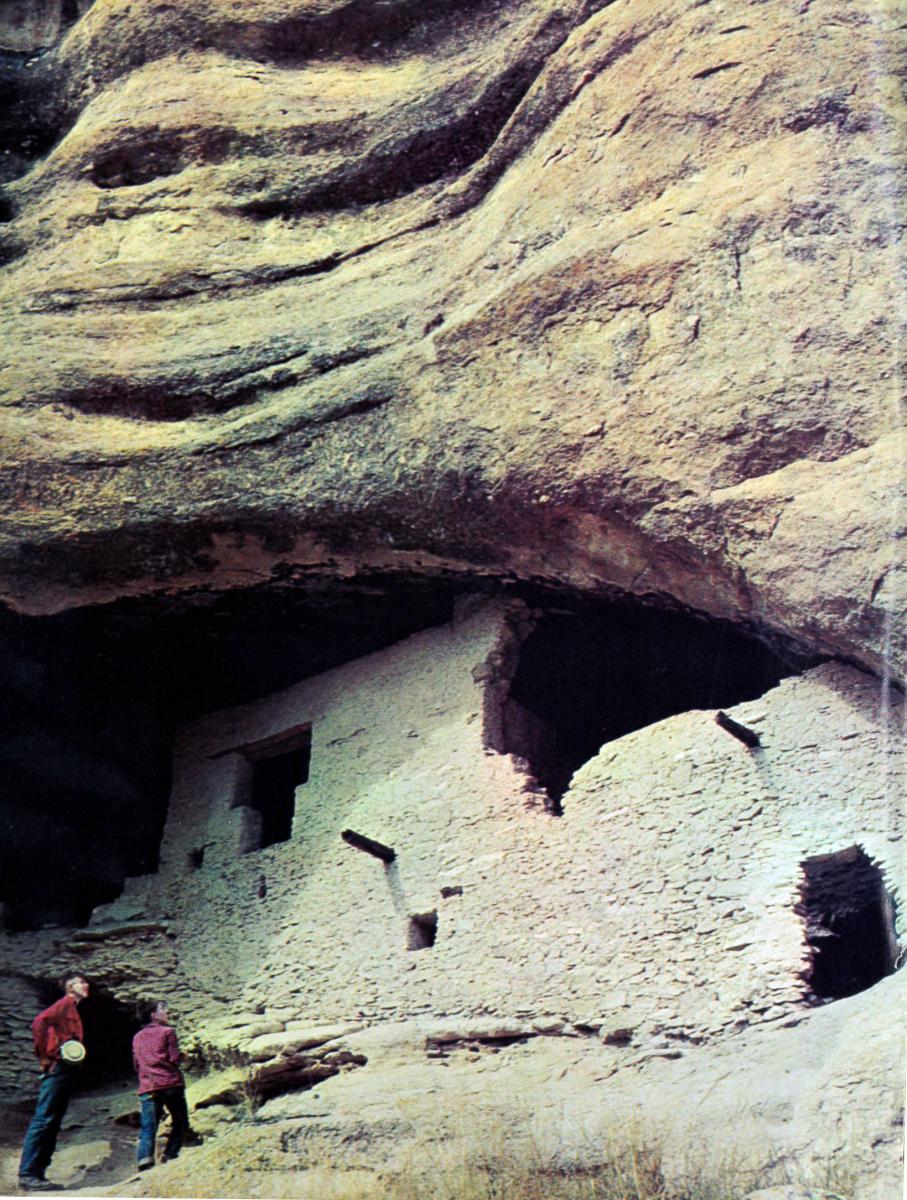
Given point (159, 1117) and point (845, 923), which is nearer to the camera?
point (845, 923)

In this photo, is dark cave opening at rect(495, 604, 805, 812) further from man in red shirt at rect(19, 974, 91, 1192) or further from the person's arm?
man in red shirt at rect(19, 974, 91, 1192)

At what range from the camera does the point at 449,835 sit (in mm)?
7074

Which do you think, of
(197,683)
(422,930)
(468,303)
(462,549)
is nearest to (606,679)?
(462,549)

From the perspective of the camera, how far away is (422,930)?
696 cm

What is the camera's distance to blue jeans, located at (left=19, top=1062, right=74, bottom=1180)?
6.20 m

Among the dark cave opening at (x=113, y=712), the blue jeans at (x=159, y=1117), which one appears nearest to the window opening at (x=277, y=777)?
the dark cave opening at (x=113, y=712)

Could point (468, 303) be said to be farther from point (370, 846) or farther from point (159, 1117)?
point (159, 1117)

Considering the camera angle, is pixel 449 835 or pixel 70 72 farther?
pixel 70 72

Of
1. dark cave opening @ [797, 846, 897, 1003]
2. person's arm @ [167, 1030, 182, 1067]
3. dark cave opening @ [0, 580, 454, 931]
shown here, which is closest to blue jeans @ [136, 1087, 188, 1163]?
person's arm @ [167, 1030, 182, 1067]

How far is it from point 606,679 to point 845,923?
218cm

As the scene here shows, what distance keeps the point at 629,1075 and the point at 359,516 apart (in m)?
2.81

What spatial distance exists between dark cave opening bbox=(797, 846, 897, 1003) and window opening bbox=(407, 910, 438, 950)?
1726 mm

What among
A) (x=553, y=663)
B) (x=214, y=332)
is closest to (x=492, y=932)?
(x=553, y=663)

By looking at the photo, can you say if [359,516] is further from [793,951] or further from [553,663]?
[793,951]
